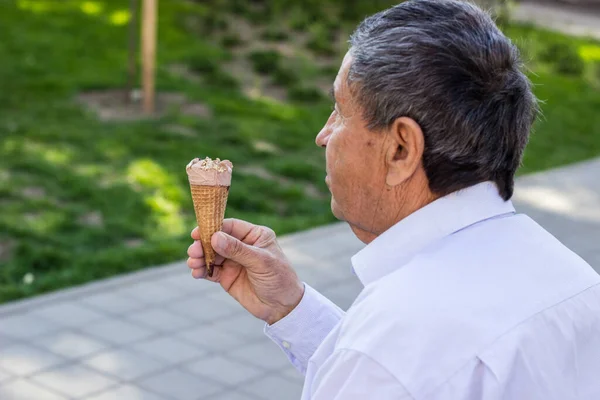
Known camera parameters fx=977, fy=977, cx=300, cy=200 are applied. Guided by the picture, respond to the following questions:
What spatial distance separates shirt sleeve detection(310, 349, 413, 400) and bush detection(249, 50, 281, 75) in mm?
9796

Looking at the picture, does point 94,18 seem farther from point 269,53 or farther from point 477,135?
point 477,135

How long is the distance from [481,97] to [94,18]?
10862 mm

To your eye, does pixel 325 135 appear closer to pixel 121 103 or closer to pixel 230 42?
A: pixel 121 103

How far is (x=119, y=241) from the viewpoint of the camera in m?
6.41

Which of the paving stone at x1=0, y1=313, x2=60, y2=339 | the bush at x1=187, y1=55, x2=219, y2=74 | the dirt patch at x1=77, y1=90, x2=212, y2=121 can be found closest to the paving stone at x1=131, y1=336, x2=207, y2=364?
the paving stone at x1=0, y1=313, x2=60, y2=339

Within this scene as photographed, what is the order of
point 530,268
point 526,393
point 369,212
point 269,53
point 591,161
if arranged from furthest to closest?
point 269,53 → point 591,161 → point 369,212 → point 530,268 → point 526,393

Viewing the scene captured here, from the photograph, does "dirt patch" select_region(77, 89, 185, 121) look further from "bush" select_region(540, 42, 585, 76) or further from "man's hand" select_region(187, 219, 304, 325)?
"man's hand" select_region(187, 219, 304, 325)

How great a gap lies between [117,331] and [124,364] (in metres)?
0.39

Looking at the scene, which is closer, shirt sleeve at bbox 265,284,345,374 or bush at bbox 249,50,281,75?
shirt sleeve at bbox 265,284,345,374

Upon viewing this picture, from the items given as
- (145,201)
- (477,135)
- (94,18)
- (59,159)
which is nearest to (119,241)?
(145,201)

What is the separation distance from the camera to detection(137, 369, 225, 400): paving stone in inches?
178

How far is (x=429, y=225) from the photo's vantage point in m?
1.71

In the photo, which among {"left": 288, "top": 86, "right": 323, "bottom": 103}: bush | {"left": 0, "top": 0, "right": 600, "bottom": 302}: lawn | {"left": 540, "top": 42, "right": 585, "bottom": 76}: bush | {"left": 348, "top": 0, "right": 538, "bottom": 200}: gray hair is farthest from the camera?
{"left": 540, "top": 42, "right": 585, "bottom": 76}: bush

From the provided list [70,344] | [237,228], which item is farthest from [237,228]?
[70,344]
